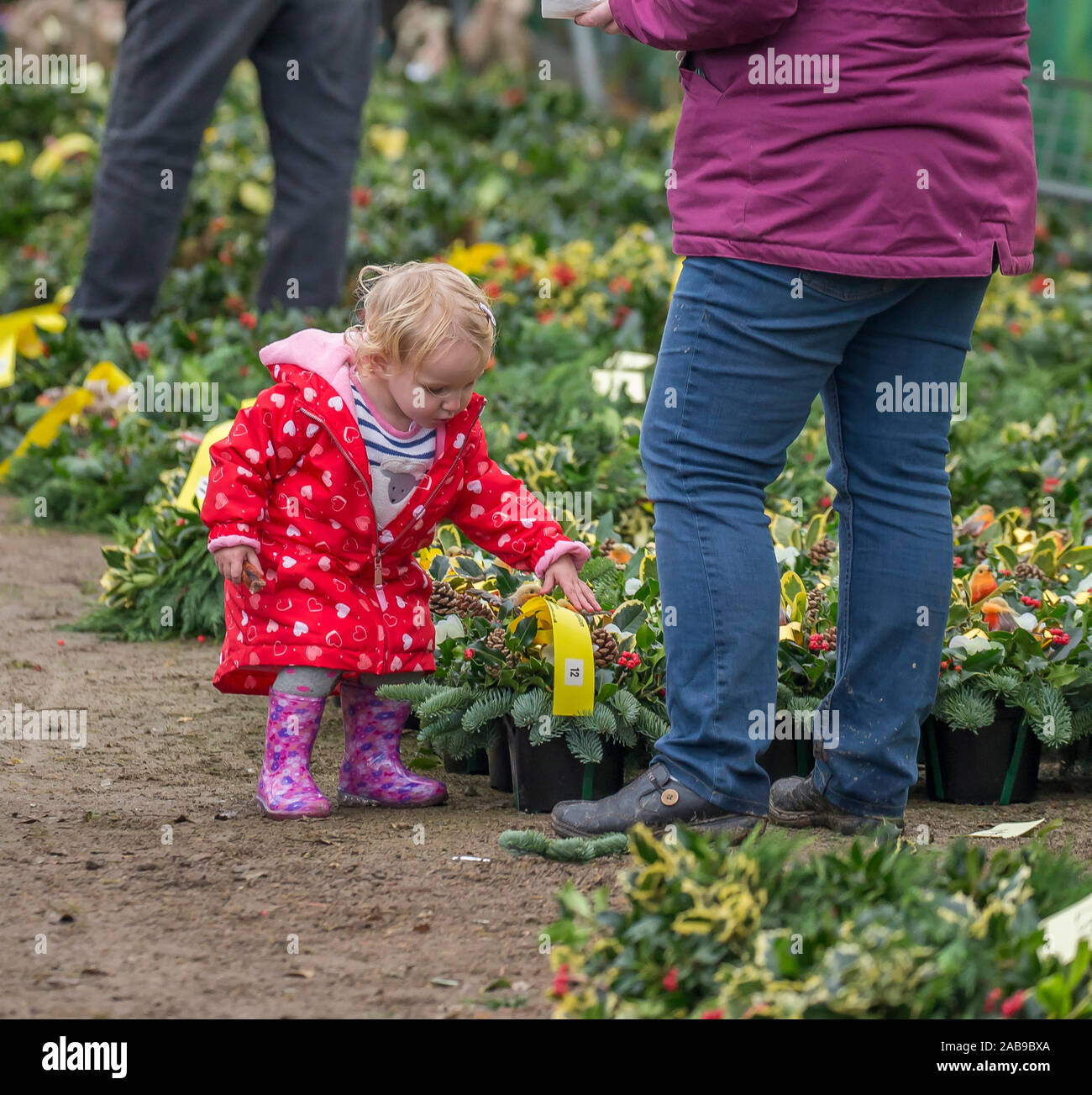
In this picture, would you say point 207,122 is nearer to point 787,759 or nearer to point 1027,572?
point 1027,572

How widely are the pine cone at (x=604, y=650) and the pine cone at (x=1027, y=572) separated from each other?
101 centimetres

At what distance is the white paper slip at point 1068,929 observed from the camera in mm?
1848

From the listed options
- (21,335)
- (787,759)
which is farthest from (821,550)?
(21,335)

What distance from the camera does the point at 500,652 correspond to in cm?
299

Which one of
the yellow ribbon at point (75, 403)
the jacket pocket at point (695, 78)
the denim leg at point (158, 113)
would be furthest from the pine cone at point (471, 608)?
the denim leg at point (158, 113)

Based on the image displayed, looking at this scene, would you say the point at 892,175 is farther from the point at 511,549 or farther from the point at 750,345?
the point at 511,549

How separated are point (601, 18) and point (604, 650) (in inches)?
45.4

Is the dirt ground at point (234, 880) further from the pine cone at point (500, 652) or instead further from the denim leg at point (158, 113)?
the denim leg at point (158, 113)

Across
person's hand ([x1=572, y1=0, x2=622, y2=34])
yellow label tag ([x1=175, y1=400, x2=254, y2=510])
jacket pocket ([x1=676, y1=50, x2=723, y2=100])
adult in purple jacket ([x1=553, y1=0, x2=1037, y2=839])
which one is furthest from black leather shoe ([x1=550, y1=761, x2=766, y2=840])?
yellow label tag ([x1=175, y1=400, x2=254, y2=510])

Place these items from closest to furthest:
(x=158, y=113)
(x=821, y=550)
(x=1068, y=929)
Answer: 1. (x=1068, y=929)
2. (x=821, y=550)
3. (x=158, y=113)

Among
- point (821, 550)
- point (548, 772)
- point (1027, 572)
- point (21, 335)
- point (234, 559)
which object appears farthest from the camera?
point (21, 335)

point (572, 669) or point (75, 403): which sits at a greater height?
point (75, 403)

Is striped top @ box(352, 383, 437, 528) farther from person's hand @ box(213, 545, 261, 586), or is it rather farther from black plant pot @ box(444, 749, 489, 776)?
black plant pot @ box(444, 749, 489, 776)

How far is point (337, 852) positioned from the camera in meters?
2.64
